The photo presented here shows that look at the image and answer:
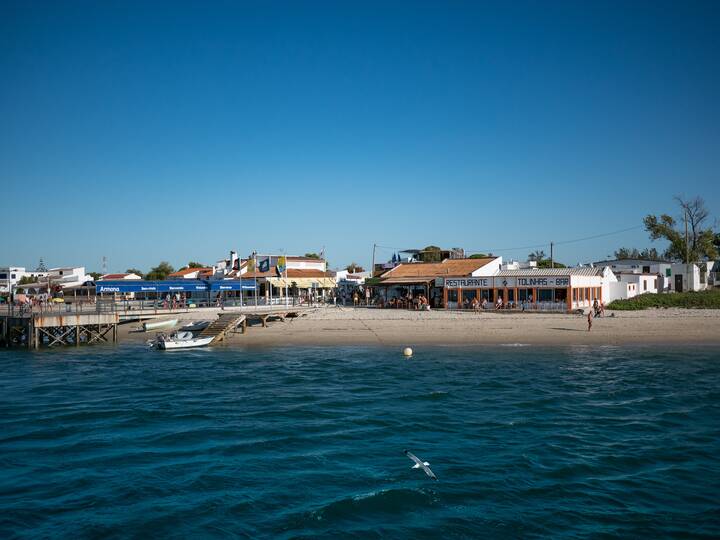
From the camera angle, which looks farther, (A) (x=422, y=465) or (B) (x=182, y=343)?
(B) (x=182, y=343)

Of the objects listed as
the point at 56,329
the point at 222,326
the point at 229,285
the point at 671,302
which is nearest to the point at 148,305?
the point at 229,285

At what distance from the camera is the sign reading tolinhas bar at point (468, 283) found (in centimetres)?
5051

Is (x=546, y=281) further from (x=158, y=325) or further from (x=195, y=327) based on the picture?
(x=158, y=325)

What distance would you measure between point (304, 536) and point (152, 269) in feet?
352

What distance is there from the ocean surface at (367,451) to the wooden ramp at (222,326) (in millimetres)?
10720

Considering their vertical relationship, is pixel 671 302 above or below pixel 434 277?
below

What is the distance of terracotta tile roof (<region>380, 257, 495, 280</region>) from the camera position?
2122 inches

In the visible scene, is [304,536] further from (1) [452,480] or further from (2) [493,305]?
(2) [493,305]

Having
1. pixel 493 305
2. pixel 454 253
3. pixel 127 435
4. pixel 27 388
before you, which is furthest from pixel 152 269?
pixel 127 435

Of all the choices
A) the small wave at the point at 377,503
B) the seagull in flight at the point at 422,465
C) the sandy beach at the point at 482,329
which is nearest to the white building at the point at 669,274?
the sandy beach at the point at 482,329

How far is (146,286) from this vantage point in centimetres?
5416

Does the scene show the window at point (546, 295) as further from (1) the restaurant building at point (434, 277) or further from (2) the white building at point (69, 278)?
(2) the white building at point (69, 278)

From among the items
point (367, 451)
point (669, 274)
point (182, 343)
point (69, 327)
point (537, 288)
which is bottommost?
point (367, 451)

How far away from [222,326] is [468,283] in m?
21.2
